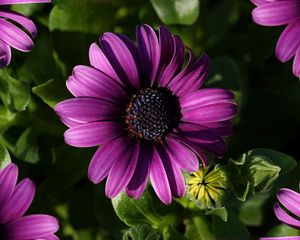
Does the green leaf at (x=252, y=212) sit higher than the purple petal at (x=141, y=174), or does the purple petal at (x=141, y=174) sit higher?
the purple petal at (x=141, y=174)

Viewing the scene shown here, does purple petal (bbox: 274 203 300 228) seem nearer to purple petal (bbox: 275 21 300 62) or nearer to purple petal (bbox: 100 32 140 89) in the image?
purple petal (bbox: 275 21 300 62)

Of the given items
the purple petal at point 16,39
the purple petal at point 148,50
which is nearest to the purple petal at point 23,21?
the purple petal at point 16,39

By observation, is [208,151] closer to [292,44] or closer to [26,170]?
[292,44]

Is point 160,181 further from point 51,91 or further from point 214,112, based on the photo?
point 51,91

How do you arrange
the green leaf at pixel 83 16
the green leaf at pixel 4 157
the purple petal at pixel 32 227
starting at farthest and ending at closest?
the green leaf at pixel 83 16
the green leaf at pixel 4 157
the purple petal at pixel 32 227

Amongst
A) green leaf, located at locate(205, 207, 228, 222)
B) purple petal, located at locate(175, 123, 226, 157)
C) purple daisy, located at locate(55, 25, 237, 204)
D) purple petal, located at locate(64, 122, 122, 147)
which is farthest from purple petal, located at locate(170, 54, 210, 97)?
green leaf, located at locate(205, 207, 228, 222)

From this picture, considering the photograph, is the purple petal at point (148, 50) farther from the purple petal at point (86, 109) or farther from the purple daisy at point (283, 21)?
the purple daisy at point (283, 21)

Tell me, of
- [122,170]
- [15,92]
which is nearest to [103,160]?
[122,170]
